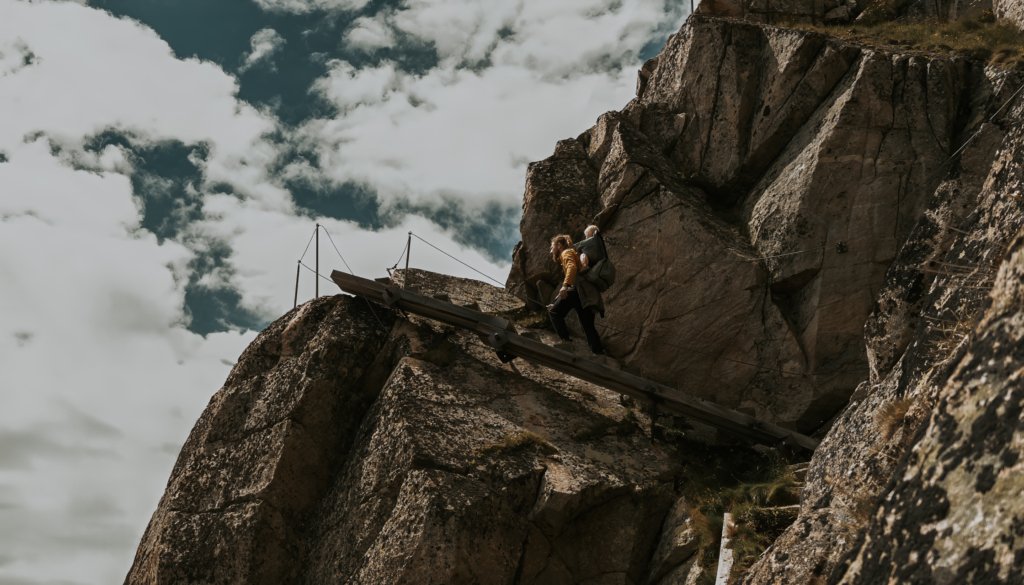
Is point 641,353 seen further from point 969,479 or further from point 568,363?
point 969,479

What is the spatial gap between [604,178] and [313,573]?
1206 cm

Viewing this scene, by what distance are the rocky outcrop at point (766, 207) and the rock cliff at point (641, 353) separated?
0.05 m

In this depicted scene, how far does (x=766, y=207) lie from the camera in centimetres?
2359

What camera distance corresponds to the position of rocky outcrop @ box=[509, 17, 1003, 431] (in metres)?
21.9

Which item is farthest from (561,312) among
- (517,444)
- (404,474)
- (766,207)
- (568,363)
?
(404,474)

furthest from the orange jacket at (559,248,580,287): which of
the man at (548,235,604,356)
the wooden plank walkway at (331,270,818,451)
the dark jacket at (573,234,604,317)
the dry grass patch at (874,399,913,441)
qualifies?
the dry grass patch at (874,399,913,441)

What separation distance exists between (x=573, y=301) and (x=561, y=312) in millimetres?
503

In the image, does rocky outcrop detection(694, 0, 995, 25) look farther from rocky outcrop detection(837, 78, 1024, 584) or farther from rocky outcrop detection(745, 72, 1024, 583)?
rocky outcrop detection(837, 78, 1024, 584)

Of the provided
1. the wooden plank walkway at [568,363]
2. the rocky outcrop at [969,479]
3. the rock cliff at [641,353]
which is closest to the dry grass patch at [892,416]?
the rock cliff at [641,353]

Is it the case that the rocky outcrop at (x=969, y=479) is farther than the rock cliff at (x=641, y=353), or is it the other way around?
the rock cliff at (x=641, y=353)

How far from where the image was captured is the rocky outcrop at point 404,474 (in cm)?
1816

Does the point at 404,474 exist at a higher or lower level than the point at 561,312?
lower

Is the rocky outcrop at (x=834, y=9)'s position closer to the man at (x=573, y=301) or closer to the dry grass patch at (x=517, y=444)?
the man at (x=573, y=301)

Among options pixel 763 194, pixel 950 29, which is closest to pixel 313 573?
pixel 763 194
